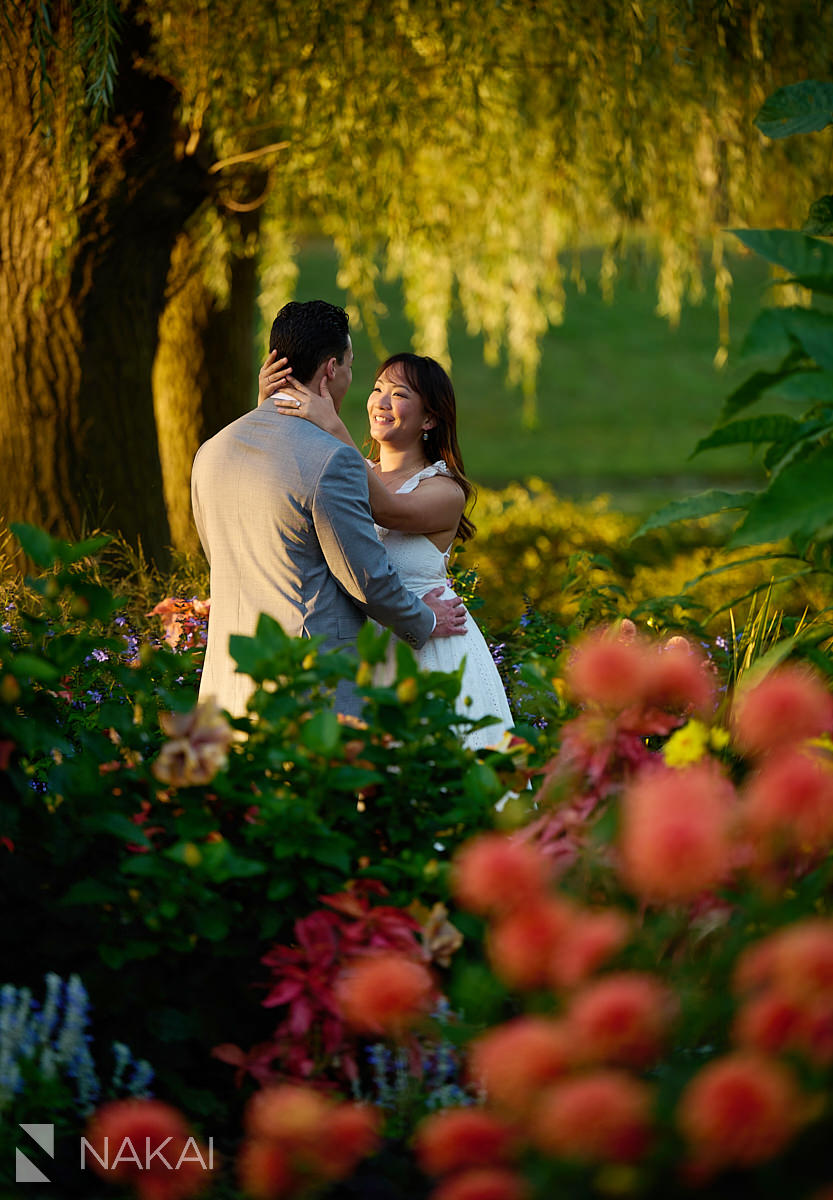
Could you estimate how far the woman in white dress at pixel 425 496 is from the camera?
332 centimetres

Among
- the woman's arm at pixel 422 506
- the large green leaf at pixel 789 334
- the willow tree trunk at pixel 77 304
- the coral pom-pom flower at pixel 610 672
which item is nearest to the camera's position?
the coral pom-pom flower at pixel 610 672

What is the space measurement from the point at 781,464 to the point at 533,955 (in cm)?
111

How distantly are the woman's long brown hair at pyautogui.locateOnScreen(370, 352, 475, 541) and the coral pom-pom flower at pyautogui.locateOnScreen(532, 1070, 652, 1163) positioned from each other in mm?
2574

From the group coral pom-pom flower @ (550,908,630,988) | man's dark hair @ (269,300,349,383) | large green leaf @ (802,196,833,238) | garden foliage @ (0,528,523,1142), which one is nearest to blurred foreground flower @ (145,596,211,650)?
man's dark hair @ (269,300,349,383)

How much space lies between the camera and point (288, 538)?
2.91 metres

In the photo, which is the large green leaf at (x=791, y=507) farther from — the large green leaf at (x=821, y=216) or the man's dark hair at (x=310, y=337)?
the man's dark hair at (x=310, y=337)

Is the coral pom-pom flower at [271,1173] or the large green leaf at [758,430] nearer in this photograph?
the coral pom-pom flower at [271,1173]

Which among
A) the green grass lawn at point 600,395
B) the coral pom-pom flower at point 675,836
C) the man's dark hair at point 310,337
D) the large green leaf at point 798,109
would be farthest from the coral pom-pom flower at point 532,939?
the green grass lawn at point 600,395

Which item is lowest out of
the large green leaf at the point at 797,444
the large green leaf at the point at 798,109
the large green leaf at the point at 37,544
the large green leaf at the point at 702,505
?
the large green leaf at the point at 37,544

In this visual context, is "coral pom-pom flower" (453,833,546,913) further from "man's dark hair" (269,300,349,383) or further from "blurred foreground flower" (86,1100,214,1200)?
"man's dark hair" (269,300,349,383)

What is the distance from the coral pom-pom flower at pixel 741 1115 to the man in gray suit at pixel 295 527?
1842 mm

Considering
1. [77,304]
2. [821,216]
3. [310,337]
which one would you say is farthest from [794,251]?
[77,304]

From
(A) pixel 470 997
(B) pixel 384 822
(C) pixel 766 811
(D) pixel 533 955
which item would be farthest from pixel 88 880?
(C) pixel 766 811

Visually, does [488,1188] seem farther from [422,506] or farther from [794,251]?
[422,506]
